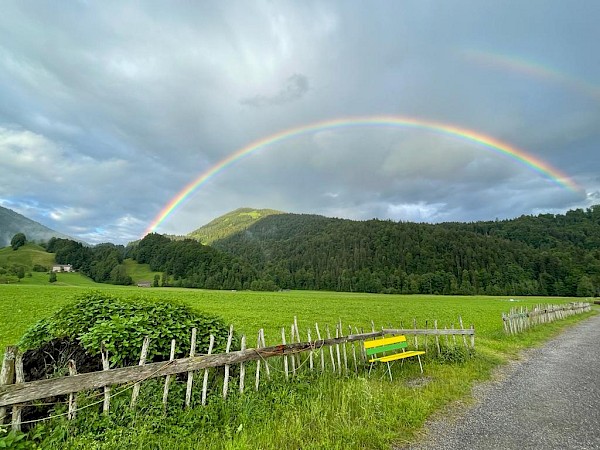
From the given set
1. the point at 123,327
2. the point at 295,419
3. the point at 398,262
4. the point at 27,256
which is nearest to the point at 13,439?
the point at 123,327

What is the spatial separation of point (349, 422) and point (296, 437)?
3.74 feet

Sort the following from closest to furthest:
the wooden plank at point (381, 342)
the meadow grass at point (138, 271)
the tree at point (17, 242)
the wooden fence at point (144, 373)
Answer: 1. the wooden fence at point (144, 373)
2. the wooden plank at point (381, 342)
3. the meadow grass at point (138, 271)
4. the tree at point (17, 242)

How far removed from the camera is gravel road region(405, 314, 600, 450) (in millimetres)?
5504

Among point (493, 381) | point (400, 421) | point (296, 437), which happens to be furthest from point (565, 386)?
point (296, 437)

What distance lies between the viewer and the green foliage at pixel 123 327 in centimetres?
583

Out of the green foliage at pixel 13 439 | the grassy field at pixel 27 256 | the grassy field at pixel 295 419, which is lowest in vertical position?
the grassy field at pixel 295 419

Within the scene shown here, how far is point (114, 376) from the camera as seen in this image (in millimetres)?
5066

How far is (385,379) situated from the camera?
9.02 meters

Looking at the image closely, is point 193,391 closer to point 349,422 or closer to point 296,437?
point 296,437

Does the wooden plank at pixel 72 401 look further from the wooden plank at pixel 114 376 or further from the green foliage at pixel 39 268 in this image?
the green foliage at pixel 39 268

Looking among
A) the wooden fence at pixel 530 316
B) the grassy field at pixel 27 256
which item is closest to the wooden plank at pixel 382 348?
the wooden fence at pixel 530 316

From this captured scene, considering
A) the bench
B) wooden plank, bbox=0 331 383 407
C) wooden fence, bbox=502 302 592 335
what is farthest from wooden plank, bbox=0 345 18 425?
wooden fence, bbox=502 302 592 335

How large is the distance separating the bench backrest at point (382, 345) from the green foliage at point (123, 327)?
4.62 m

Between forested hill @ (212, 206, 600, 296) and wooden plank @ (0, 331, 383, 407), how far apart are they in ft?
445
